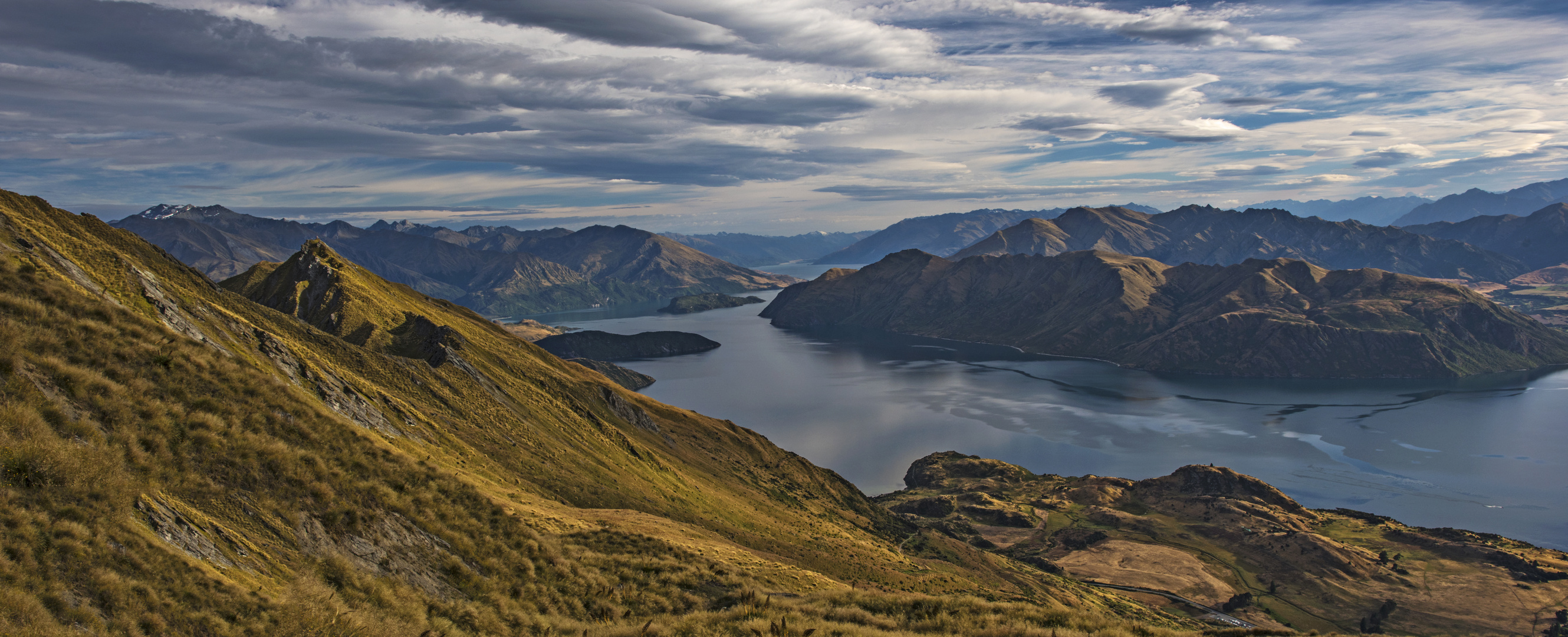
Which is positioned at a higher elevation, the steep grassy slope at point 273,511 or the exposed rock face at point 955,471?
the steep grassy slope at point 273,511

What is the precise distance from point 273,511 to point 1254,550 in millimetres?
139225

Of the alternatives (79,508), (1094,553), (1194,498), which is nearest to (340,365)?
(79,508)

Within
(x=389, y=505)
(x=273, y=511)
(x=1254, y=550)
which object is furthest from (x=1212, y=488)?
(x=273, y=511)

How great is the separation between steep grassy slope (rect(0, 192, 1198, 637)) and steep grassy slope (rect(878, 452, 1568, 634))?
245ft

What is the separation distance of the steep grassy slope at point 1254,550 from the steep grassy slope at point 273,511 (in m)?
74.5

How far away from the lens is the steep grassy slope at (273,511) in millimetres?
16109

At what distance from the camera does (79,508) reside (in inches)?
636

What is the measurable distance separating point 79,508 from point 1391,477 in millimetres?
218705

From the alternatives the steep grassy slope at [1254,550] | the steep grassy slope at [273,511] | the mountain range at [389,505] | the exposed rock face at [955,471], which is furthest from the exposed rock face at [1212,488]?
the steep grassy slope at [273,511]

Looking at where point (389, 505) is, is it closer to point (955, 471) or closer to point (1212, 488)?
point (955, 471)

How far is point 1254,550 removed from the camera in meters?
119

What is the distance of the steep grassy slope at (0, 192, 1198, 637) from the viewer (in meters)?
16.1

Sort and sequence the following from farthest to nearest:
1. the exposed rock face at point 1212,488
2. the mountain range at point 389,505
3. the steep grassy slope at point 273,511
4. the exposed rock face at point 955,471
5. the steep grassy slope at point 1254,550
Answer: the exposed rock face at point 955,471, the exposed rock face at point 1212,488, the steep grassy slope at point 1254,550, the mountain range at point 389,505, the steep grassy slope at point 273,511

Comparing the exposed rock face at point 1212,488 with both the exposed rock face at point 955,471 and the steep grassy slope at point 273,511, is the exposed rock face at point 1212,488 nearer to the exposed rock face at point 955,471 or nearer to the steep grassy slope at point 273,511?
the exposed rock face at point 955,471
